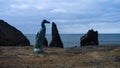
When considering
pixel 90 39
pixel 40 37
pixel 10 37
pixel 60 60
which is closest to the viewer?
pixel 60 60

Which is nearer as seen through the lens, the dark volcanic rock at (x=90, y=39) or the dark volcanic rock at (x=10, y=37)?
the dark volcanic rock at (x=10, y=37)

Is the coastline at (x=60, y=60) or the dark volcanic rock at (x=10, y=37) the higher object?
the dark volcanic rock at (x=10, y=37)

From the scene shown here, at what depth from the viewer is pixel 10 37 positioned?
168 ft

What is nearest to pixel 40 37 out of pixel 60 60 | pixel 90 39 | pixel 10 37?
pixel 60 60

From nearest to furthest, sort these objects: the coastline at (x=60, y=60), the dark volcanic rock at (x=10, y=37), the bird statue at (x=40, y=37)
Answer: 1. the coastline at (x=60, y=60)
2. the bird statue at (x=40, y=37)
3. the dark volcanic rock at (x=10, y=37)

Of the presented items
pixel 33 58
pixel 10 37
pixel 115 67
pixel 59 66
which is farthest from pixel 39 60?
pixel 10 37

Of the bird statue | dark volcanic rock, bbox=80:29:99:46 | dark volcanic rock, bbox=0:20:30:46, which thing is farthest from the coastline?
dark volcanic rock, bbox=80:29:99:46

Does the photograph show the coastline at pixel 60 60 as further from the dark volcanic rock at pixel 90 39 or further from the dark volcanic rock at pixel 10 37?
the dark volcanic rock at pixel 90 39

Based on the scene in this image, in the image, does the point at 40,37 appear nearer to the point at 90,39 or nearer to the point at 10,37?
the point at 10,37

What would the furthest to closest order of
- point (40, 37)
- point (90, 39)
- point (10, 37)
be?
point (90, 39), point (10, 37), point (40, 37)

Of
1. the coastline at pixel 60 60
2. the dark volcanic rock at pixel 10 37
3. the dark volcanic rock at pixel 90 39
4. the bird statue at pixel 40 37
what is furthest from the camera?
the dark volcanic rock at pixel 90 39

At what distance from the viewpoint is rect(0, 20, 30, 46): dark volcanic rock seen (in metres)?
49.9

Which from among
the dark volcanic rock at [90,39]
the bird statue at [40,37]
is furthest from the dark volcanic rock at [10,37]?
the bird statue at [40,37]

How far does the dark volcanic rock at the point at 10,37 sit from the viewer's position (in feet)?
164
